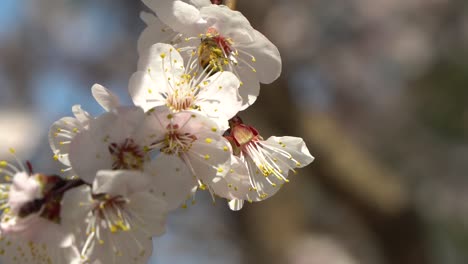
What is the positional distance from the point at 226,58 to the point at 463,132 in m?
3.58

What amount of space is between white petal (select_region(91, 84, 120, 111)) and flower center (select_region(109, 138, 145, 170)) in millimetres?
54

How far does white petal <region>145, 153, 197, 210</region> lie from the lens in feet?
2.80

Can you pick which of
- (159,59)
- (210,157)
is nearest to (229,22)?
(159,59)

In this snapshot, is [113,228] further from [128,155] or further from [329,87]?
[329,87]

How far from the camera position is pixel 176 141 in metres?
0.90

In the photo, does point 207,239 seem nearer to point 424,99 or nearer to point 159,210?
point 424,99

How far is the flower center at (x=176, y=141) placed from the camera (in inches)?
35.1

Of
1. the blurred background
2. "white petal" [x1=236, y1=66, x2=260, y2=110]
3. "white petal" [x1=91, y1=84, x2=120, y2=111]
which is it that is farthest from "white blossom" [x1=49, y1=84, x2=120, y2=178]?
the blurred background

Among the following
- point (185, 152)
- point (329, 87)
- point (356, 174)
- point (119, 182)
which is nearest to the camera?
point (119, 182)

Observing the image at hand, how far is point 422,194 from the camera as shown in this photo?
429 cm

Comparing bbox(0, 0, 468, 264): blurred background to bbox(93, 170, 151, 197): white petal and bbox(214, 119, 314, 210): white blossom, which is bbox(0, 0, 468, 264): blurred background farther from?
bbox(93, 170, 151, 197): white petal

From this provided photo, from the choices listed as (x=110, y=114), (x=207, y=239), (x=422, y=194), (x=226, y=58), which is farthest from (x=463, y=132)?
(x=110, y=114)

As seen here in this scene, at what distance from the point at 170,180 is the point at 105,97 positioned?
5.7 inches

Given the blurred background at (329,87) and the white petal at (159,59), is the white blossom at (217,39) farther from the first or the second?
the blurred background at (329,87)
